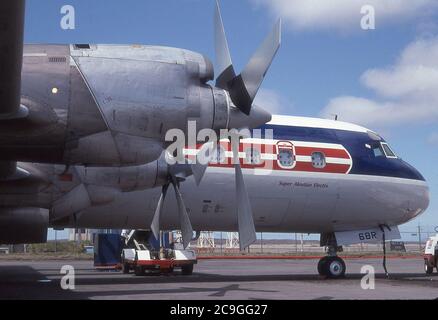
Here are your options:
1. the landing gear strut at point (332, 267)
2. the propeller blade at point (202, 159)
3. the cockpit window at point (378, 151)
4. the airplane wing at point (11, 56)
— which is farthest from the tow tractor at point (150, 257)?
the airplane wing at point (11, 56)

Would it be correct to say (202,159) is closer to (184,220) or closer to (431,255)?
(184,220)

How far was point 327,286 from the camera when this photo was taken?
589 inches

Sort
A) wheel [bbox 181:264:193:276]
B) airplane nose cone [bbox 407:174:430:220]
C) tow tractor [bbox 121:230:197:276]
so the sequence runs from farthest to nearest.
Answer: wheel [bbox 181:264:193:276] < tow tractor [bbox 121:230:197:276] < airplane nose cone [bbox 407:174:430:220]

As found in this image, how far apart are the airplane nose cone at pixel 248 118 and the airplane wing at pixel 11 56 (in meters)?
4.25

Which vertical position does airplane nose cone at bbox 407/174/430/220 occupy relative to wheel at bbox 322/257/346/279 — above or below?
above

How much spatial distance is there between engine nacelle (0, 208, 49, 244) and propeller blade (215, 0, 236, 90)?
518 centimetres

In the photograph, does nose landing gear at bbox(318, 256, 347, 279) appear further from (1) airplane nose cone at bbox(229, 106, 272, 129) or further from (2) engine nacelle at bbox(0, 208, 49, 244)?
(2) engine nacelle at bbox(0, 208, 49, 244)

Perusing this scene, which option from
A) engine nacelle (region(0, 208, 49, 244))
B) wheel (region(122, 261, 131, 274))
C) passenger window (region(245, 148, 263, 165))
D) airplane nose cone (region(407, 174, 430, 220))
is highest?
passenger window (region(245, 148, 263, 165))

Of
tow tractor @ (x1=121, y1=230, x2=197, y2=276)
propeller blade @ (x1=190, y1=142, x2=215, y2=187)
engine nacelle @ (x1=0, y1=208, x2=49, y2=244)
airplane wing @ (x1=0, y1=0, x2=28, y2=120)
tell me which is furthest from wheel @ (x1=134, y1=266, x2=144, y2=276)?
airplane wing @ (x1=0, y1=0, x2=28, y2=120)

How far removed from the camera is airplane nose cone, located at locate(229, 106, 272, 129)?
10.9 meters
